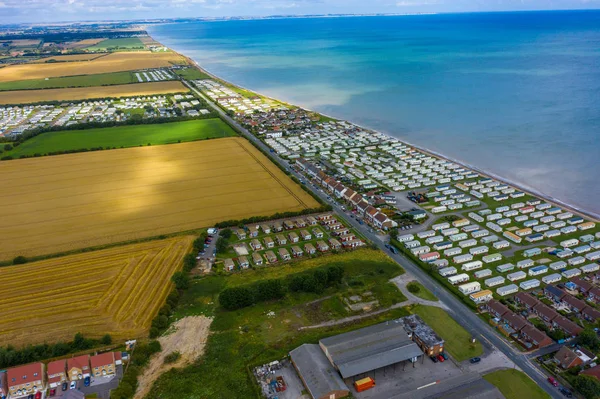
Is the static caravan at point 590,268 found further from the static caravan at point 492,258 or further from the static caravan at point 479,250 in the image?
the static caravan at point 479,250

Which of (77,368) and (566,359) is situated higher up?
(566,359)

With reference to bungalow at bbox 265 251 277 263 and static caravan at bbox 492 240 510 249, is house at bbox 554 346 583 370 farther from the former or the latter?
bungalow at bbox 265 251 277 263

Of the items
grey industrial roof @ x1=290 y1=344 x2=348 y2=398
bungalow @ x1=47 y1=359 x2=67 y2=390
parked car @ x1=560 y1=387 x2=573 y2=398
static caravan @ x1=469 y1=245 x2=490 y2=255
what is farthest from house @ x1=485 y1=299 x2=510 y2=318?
bungalow @ x1=47 y1=359 x2=67 y2=390

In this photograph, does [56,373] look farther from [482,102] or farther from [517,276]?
[482,102]

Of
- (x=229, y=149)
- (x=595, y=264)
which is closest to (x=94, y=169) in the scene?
Answer: (x=229, y=149)

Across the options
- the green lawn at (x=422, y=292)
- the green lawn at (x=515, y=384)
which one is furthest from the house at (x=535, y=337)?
the green lawn at (x=422, y=292)

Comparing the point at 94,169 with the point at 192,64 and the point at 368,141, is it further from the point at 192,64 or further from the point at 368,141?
the point at 192,64

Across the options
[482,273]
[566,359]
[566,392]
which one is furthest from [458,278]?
[566,392]
